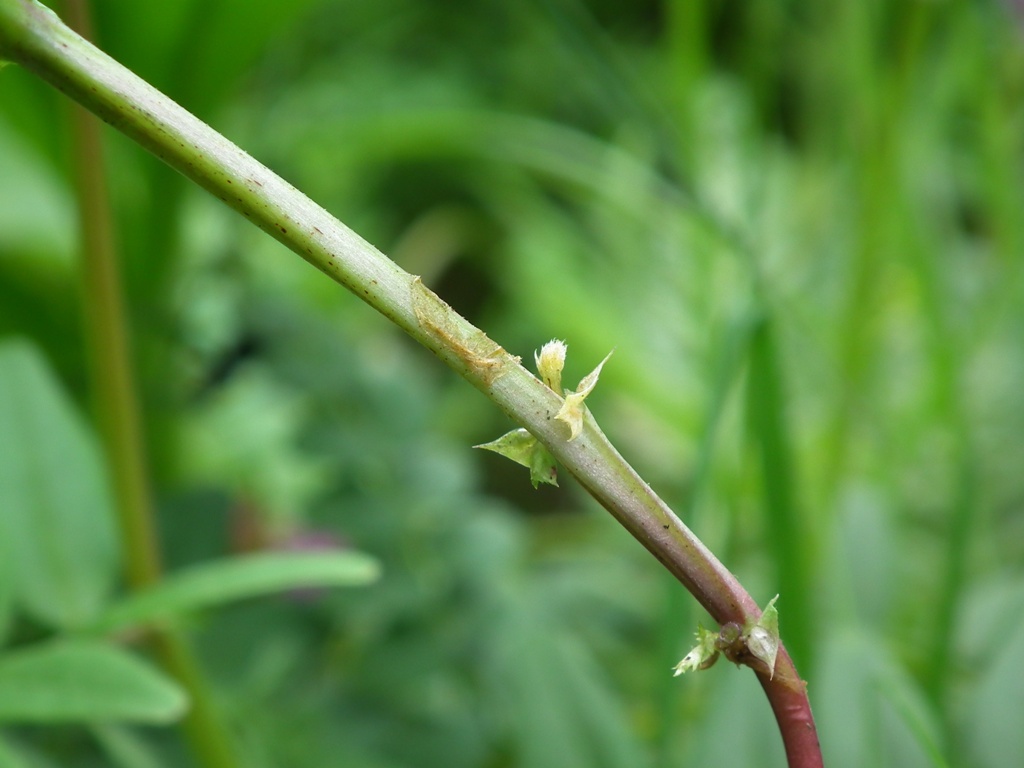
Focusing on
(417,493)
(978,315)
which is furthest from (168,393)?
(978,315)

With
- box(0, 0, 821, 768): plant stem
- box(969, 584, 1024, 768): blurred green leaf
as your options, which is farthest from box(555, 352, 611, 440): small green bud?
box(969, 584, 1024, 768): blurred green leaf

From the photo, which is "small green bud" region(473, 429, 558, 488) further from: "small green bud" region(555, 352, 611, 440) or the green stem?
the green stem

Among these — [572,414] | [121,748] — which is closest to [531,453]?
[572,414]

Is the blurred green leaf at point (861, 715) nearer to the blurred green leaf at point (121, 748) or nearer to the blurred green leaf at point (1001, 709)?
the blurred green leaf at point (1001, 709)

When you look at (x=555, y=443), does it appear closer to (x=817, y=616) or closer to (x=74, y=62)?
(x=74, y=62)

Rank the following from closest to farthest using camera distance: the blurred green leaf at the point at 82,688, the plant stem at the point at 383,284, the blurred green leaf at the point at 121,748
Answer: the plant stem at the point at 383,284, the blurred green leaf at the point at 82,688, the blurred green leaf at the point at 121,748

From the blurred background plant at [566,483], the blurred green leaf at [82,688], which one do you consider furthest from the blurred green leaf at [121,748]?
the blurred green leaf at [82,688]

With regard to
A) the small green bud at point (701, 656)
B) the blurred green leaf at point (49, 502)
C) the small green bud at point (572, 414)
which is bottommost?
the small green bud at point (701, 656)
